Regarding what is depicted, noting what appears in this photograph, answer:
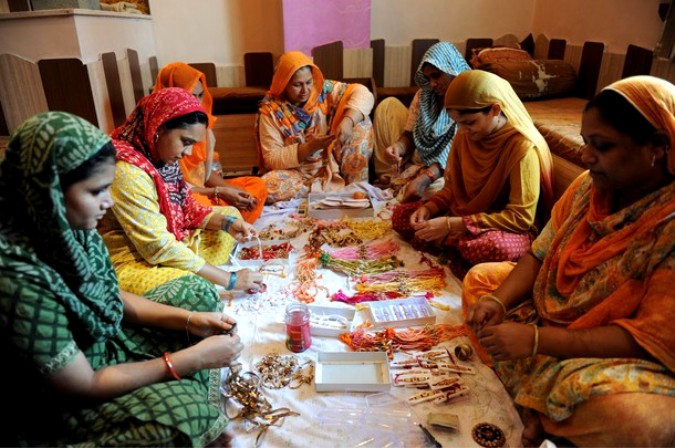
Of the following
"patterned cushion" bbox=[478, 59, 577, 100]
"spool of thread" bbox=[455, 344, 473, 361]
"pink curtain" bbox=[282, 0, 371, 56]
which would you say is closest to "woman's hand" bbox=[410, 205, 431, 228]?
"spool of thread" bbox=[455, 344, 473, 361]

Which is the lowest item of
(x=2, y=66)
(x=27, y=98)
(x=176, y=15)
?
(x=27, y=98)

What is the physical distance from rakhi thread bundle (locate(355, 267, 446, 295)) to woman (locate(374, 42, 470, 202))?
2.51ft

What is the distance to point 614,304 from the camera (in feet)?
4.07

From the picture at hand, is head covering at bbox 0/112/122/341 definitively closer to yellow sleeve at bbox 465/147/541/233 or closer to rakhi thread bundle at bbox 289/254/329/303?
rakhi thread bundle at bbox 289/254/329/303

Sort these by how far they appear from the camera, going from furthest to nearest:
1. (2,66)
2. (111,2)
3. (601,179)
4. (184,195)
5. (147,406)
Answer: (111,2), (2,66), (184,195), (601,179), (147,406)

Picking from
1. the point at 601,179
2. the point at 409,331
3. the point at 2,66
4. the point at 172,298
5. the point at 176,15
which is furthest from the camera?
the point at 176,15

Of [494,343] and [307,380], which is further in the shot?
[307,380]

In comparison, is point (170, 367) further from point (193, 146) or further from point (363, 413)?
point (193, 146)

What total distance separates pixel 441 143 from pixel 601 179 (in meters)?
1.82

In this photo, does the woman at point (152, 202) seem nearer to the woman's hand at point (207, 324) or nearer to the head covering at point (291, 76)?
the woman's hand at point (207, 324)

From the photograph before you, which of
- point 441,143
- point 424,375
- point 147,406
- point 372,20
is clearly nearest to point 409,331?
point 424,375

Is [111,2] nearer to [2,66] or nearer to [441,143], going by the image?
[2,66]

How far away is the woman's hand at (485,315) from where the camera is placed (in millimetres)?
1518

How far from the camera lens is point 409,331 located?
1.85 metres
